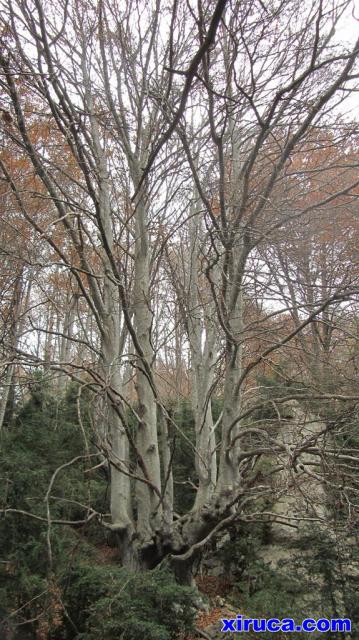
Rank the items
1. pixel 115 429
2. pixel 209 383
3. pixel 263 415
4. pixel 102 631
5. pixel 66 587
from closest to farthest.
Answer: pixel 102 631, pixel 66 587, pixel 115 429, pixel 209 383, pixel 263 415

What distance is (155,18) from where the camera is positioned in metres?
4.26

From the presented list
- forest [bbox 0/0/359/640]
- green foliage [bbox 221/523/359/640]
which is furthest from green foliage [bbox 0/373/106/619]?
green foliage [bbox 221/523/359/640]

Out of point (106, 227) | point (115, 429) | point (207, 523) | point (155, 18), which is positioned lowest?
point (207, 523)

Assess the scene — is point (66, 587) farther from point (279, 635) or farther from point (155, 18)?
point (155, 18)

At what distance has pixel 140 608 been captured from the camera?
11.7 feet

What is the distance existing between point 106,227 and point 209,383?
2.36 m

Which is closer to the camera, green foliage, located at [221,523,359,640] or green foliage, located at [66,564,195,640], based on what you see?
green foliage, located at [66,564,195,640]

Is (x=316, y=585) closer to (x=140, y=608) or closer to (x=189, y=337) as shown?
(x=140, y=608)

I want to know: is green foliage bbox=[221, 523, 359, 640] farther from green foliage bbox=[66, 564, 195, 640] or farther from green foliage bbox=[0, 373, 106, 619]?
green foliage bbox=[0, 373, 106, 619]

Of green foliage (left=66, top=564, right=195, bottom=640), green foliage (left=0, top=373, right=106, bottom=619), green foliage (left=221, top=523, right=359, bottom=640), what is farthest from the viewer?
green foliage (left=0, top=373, right=106, bottom=619)

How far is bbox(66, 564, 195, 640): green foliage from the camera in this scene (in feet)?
11.0

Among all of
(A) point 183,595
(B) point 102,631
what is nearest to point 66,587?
(B) point 102,631

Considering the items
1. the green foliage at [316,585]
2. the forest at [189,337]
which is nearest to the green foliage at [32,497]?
the forest at [189,337]

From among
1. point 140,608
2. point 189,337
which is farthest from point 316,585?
point 189,337
